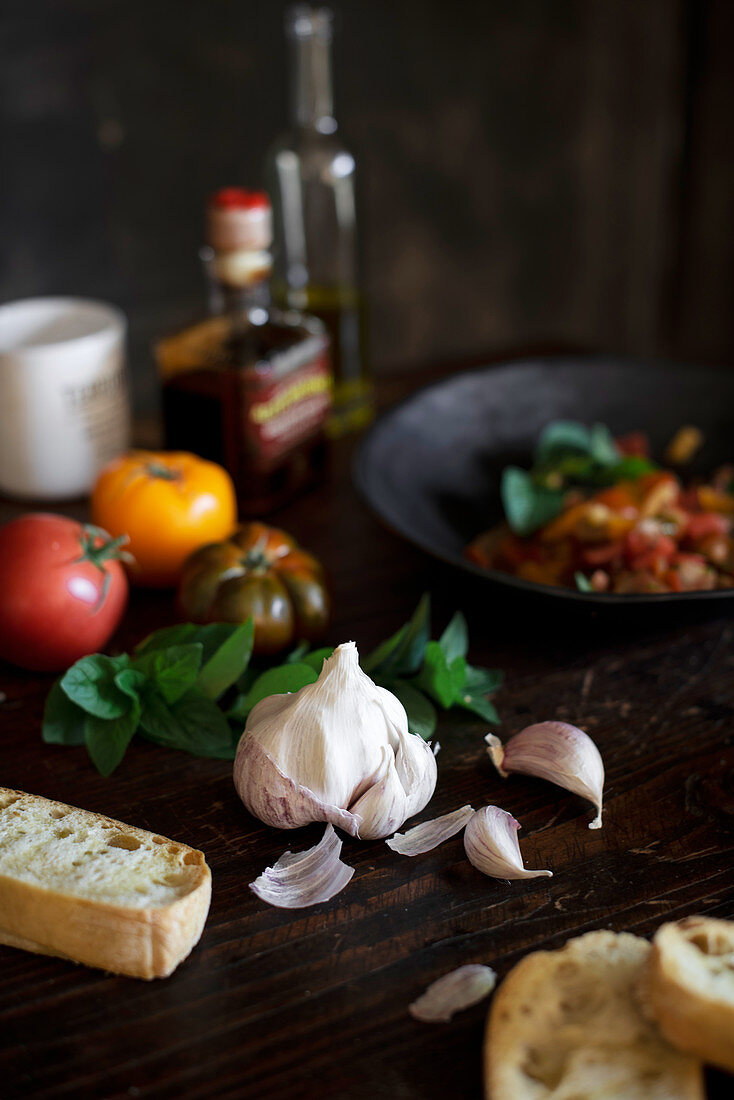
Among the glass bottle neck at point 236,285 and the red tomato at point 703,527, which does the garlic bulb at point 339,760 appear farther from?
the glass bottle neck at point 236,285

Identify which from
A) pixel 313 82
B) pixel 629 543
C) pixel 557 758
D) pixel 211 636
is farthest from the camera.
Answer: pixel 313 82

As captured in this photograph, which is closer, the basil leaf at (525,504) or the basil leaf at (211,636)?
the basil leaf at (211,636)

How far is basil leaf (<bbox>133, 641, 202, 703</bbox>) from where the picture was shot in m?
0.78

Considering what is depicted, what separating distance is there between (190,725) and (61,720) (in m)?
0.11

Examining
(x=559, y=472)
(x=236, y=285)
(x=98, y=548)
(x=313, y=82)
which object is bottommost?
(x=559, y=472)

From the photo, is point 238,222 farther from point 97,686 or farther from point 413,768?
point 413,768

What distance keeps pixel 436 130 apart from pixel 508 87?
223 millimetres

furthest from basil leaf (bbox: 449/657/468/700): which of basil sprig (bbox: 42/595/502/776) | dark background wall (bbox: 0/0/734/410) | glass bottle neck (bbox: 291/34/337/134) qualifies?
dark background wall (bbox: 0/0/734/410)

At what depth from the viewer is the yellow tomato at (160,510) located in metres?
1.02

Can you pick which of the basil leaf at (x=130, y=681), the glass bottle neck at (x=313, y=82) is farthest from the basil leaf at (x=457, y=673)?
the glass bottle neck at (x=313, y=82)

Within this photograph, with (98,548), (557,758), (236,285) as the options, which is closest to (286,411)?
(236,285)

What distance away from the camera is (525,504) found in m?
1.14

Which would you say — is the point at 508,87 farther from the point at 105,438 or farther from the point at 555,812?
the point at 555,812

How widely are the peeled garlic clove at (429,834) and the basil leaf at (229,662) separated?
0.19 m
